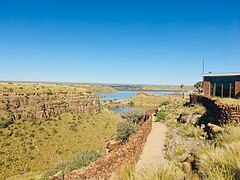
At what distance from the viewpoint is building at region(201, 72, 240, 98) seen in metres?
18.9

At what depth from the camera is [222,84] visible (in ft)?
68.5

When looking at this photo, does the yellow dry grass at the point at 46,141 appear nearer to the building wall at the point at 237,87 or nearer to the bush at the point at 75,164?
the bush at the point at 75,164

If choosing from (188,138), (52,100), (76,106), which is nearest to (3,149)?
(52,100)

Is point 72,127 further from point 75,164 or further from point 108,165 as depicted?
point 108,165

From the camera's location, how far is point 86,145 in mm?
30375

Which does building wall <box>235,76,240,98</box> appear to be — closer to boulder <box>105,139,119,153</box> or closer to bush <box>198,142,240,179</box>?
boulder <box>105,139,119,153</box>

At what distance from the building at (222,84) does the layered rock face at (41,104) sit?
26.8m

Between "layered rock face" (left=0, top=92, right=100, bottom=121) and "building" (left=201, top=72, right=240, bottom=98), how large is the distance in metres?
26.8

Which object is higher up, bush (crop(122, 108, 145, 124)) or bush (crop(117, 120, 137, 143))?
bush (crop(122, 108, 145, 124))

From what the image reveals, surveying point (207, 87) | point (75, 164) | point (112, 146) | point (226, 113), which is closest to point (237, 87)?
point (207, 87)

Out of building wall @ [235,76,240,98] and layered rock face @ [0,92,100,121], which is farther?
layered rock face @ [0,92,100,121]

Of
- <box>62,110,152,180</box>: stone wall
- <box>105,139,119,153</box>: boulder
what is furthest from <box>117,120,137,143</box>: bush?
<box>62,110,152,180</box>: stone wall

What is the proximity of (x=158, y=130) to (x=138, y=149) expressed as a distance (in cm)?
731

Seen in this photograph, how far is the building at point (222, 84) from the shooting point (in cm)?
1885
